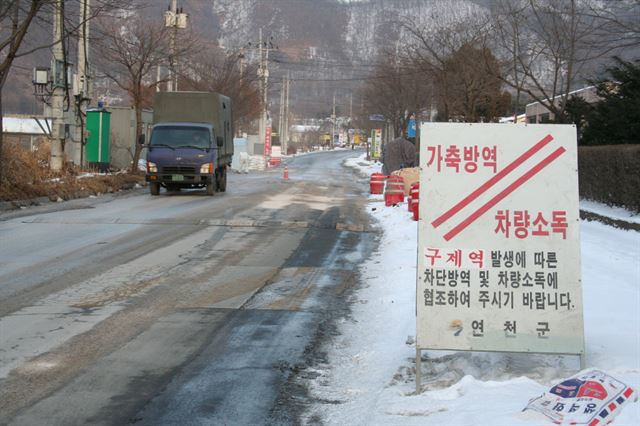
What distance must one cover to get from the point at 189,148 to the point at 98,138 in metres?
9.91

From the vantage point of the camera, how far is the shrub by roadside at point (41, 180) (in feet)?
66.5

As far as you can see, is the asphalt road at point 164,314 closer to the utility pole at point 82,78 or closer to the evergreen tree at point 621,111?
the evergreen tree at point 621,111

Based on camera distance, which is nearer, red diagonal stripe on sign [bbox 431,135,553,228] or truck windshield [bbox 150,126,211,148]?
red diagonal stripe on sign [bbox 431,135,553,228]

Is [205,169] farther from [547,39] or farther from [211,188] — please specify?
[547,39]

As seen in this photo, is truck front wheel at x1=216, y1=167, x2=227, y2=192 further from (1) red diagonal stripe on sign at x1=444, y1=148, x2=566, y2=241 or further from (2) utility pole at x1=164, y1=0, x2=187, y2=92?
(1) red diagonal stripe on sign at x1=444, y1=148, x2=566, y2=241

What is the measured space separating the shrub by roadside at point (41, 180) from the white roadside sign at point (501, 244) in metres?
16.3

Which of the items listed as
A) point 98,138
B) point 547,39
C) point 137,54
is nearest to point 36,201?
point 98,138

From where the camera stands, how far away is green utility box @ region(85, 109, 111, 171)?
3216 cm

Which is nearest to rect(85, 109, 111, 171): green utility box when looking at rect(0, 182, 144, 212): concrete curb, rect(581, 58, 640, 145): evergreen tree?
rect(0, 182, 144, 212): concrete curb

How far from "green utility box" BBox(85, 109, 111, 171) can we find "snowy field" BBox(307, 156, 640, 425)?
83.8ft

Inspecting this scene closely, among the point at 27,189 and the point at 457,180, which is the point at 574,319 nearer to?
the point at 457,180

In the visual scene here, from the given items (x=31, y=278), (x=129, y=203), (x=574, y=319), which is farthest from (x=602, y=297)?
(x=129, y=203)

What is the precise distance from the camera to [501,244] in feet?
17.2

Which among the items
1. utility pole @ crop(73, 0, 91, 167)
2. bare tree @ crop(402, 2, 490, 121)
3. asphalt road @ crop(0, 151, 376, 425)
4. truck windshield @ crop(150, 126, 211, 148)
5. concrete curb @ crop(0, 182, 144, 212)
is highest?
bare tree @ crop(402, 2, 490, 121)
